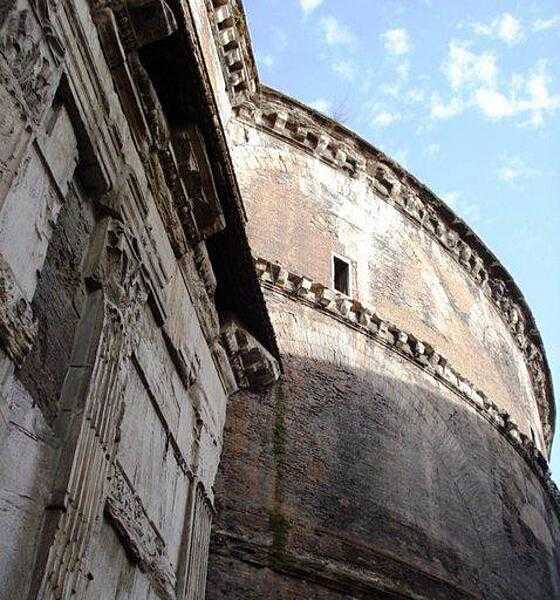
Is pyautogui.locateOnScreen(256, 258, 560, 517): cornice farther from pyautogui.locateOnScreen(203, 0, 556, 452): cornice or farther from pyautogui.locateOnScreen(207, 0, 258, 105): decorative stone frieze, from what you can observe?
pyautogui.locateOnScreen(207, 0, 258, 105): decorative stone frieze

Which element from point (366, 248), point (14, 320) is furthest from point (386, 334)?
point (14, 320)

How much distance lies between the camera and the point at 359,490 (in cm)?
816

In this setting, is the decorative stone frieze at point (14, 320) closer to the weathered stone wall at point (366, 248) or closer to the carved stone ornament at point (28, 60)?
the carved stone ornament at point (28, 60)

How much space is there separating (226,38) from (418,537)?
6777mm

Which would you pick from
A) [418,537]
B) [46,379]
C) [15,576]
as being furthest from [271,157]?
[15,576]

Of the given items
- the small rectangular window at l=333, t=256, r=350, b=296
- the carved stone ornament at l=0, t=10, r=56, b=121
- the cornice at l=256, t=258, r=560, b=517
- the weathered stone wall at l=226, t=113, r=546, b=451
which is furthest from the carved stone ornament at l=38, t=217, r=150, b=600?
the small rectangular window at l=333, t=256, r=350, b=296

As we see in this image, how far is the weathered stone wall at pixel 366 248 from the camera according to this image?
34.1 feet

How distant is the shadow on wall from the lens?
23.2 feet

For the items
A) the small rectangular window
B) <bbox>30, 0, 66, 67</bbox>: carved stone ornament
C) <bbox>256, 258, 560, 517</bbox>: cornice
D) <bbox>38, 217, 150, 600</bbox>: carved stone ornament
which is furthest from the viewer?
the small rectangular window

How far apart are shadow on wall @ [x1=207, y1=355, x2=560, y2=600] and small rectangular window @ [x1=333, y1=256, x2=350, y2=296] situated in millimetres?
1480

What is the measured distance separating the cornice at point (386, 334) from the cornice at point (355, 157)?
2.89 m

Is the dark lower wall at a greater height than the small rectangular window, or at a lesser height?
lesser

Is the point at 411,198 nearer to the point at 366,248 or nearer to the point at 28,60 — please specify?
the point at 366,248

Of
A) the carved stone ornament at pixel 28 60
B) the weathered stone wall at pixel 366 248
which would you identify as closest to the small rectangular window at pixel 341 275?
the weathered stone wall at pixel 366 248
